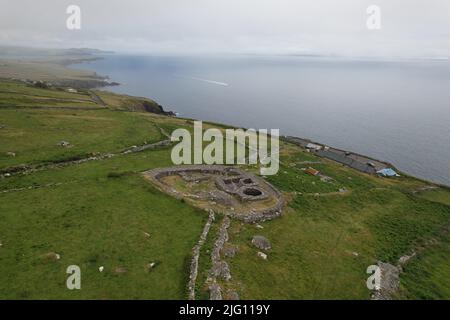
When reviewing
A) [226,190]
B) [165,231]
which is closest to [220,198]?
[226,190]

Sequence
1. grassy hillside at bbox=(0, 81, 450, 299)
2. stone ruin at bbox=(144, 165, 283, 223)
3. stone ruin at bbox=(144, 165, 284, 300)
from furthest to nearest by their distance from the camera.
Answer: stone ruin at bbox=(144, 165, 283, 223)
stone ruin at bbox=(144, 165, 284, 300)
grassy hillside at bbox=(0, 81, 450, 299)

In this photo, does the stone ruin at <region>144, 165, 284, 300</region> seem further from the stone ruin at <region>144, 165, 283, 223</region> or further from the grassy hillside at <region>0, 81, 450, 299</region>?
the grassy hillside at <region>0, 81, 450, 299</region>

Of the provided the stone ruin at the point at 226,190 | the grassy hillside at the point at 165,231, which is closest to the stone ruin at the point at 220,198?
the stone ruin at the point at 226,190

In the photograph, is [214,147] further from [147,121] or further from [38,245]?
[38,245]

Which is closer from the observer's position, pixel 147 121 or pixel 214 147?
pixel 214 147

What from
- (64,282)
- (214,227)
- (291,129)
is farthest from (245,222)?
(291,129)

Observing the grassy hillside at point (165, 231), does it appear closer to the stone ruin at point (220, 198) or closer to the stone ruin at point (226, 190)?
the stone ruin at point (220, 198)

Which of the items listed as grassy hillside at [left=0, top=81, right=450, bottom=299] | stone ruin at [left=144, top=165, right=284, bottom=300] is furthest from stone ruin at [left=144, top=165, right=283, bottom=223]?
grassy hillside at [left=0, top=81, right=450, bottom=299]

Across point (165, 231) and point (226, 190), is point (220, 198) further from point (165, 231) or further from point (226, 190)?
point (165, 231)
